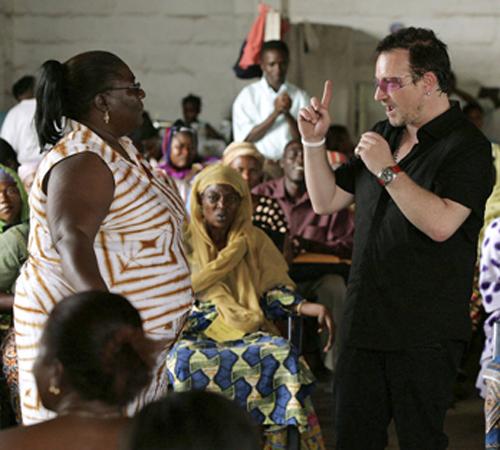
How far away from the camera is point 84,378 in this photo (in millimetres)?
1843

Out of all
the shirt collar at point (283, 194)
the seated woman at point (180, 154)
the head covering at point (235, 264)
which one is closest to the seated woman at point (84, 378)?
the head covering at point (235, 264)

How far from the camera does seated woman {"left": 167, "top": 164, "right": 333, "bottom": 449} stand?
13.4 ft

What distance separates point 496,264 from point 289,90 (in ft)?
11.9

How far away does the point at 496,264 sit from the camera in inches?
168

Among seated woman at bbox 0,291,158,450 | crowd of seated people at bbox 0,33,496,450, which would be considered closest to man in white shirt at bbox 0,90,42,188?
crowd of seated people at bbox 0,33,496,450

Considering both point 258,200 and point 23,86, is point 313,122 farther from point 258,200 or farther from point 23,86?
point 23,86

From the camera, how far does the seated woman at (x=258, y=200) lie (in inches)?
203

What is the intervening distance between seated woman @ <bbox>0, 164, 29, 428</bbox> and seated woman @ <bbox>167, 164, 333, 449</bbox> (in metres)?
0.64

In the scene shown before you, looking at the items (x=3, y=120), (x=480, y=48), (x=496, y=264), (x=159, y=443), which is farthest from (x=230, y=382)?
(x=480, y=48)

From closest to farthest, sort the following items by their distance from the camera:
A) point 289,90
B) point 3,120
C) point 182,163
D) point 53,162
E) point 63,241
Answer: point 63,241 → point 53,162 → point 182,163 → point 289,90 → point 3,120

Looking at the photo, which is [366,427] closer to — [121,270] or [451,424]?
[121,270]

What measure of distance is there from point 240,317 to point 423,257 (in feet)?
5.15

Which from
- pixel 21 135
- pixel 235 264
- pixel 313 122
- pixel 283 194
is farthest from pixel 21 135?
pixel 313 122

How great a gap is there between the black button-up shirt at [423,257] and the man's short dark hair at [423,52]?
115 millimetres
